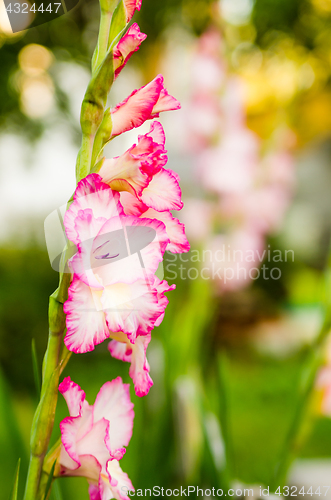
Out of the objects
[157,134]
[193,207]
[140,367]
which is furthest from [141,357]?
[193,207]

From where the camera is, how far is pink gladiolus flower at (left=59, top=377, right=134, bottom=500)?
0.69ft

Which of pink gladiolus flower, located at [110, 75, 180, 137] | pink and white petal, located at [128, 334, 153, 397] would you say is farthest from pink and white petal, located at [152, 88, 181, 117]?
pink and white petal, located at [128, 334, 153, 397]

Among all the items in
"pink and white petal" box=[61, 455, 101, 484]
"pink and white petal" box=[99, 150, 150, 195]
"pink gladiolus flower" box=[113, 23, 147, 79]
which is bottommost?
"pink and white petal" box=[61, 455, 101, 484]

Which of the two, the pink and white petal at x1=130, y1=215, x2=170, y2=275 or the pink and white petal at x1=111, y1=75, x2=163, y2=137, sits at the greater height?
the pink and white petal at x1=111, y1=75, x2=163, y2=137

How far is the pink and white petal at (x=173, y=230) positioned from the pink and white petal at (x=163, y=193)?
0.01 meters

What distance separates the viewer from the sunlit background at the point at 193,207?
398 mm

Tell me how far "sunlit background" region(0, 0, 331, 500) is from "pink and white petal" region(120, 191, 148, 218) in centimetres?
7

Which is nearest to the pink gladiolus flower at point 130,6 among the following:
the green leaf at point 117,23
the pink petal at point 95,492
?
the green leaf at point 117,23

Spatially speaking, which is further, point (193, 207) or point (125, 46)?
point (193, 207)

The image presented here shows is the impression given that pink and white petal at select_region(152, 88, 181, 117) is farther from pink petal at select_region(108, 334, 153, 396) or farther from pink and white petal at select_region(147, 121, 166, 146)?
pink petal at select_region(108, 334, 153, 396)

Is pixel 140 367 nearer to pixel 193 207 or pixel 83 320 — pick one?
pixel 83 320

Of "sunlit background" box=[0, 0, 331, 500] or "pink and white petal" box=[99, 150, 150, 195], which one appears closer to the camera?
"pink and white petal" box=[99, 150, 150, 195]

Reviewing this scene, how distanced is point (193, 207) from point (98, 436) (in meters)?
0.74

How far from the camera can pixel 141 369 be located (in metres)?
0.21
